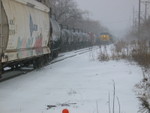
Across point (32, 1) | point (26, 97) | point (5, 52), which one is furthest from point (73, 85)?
point (32, 1)

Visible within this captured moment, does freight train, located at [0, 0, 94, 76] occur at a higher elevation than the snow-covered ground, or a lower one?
higher

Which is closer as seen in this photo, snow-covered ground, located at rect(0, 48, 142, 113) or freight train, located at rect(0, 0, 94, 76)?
snow-covered ground, located at rect(0, 48, 142, 113)

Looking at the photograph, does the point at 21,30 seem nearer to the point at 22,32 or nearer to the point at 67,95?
the point at 22,32

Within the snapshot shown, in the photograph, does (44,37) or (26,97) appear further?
(44,37)

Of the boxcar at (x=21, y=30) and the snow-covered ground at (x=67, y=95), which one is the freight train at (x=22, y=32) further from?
the snow-covered ground at (x=67, y=95)

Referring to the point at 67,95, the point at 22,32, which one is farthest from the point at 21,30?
the point at 67,95

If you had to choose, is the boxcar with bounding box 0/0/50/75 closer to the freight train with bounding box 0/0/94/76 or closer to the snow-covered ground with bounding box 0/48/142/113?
the freight train with bounding box 0/0/94/76

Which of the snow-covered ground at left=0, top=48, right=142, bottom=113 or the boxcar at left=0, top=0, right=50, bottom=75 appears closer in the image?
the snow-covered ground at left=0, top=48, right=142, bottom=113

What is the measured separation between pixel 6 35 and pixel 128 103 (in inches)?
183

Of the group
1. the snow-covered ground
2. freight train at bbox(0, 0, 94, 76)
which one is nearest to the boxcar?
freight train at bbox(0, 0, 94, 76)

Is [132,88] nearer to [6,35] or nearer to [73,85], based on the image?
[73,85]

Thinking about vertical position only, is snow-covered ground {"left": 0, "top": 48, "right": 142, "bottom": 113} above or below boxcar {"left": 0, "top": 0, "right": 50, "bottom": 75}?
below

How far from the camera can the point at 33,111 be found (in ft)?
18.9

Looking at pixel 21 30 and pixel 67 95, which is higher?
pixel 21 30
